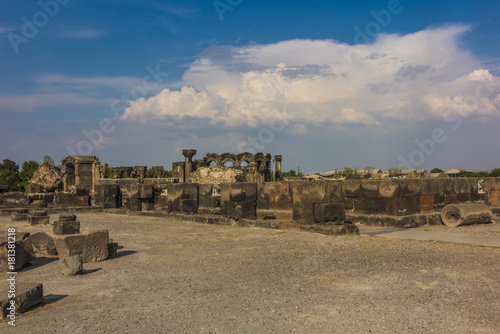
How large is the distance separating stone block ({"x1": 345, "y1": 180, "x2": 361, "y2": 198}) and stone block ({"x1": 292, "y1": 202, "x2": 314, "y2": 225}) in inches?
79.9

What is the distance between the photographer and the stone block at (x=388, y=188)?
10.3 metres

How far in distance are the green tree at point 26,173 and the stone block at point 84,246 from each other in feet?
116

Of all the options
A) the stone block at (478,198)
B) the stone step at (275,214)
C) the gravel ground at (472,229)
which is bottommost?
the gravel ground at (472,229)

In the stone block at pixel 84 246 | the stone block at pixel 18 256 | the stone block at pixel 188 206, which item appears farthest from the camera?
the stone block at pixel 188 206

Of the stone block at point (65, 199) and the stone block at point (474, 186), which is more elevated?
the stone block at point (474, 186)

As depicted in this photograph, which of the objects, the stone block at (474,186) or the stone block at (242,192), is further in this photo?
the stone block at (474,186)

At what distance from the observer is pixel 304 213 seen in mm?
9570

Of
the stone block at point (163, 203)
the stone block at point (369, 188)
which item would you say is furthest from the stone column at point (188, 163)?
the stone block at point (369, 188)

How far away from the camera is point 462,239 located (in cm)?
762

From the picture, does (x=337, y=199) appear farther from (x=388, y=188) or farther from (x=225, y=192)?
(x=225, y=192)

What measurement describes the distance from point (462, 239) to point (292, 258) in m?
3.60

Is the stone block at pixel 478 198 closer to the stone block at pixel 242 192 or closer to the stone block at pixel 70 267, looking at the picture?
the stone block at pixel 242 192

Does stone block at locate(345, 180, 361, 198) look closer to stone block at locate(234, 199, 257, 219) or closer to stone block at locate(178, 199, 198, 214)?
stone block at locate(234, 199, 257, 219)

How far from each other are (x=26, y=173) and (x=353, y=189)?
1706 inches
